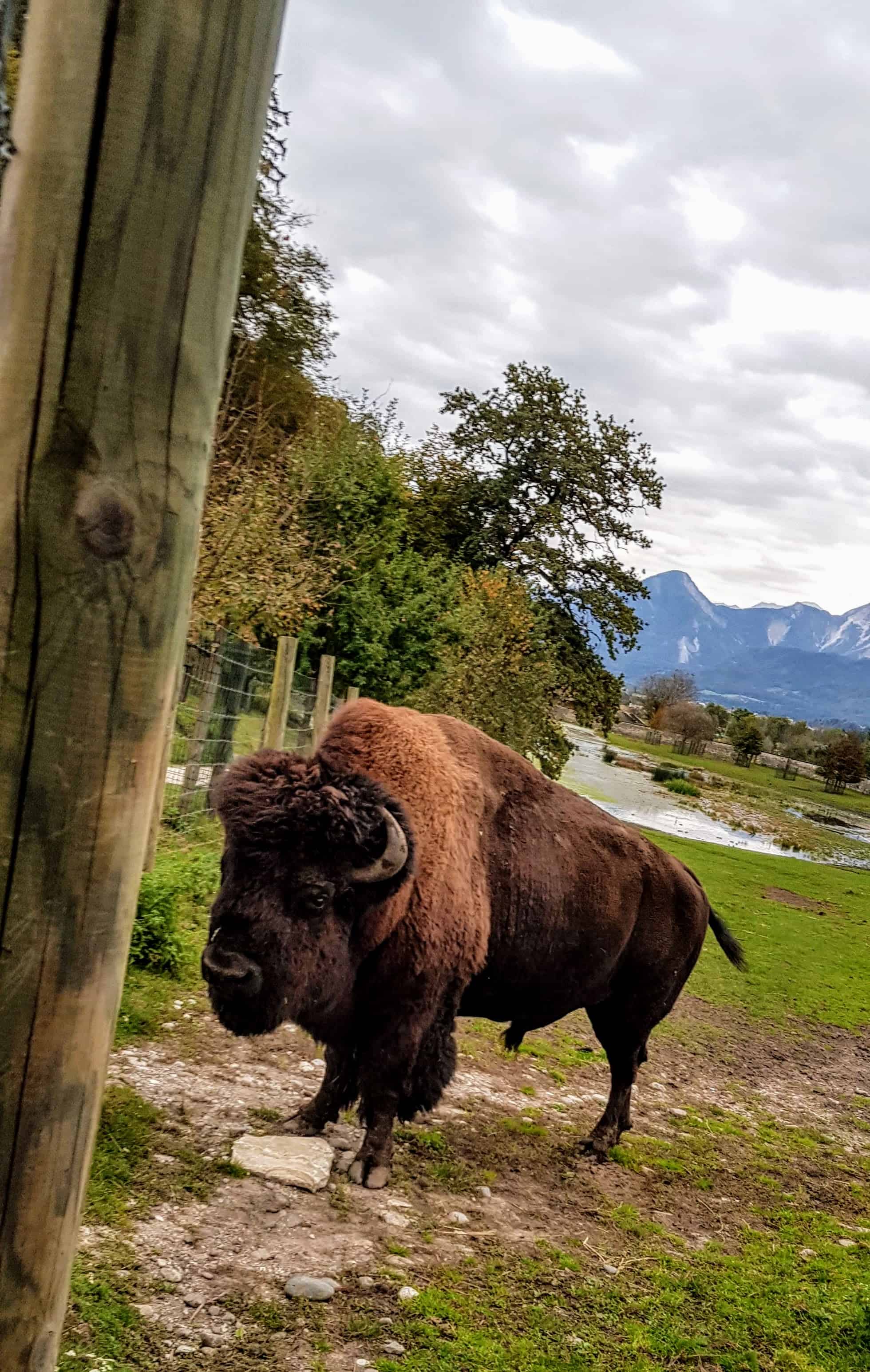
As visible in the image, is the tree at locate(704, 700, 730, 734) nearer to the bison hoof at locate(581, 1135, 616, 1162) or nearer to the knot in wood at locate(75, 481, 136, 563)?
the bison hoof at locate(581, 1135, 616, 1162)

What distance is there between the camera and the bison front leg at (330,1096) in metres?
4.67

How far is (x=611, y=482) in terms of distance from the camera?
99.3ft

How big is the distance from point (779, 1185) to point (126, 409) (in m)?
6.31

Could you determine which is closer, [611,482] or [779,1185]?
[779,1185]

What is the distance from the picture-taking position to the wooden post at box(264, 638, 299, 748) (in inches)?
367

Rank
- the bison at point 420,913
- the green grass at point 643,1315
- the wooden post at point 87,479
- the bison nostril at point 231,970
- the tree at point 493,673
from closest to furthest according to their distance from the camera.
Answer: the wooden post at point 87,479 < the green grass at point 643,1315 < the bison nostril at point 231,970 < the bison at point 420,913 < the tree at point 493,673

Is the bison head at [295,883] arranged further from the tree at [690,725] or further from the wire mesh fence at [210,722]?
the tree at [690,725]

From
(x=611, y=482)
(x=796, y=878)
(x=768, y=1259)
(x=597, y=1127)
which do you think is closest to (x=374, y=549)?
(x=597, y=1127)

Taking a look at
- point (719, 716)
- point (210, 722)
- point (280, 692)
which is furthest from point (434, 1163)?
point (719, 716)

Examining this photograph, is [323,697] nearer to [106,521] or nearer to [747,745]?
[106,521]

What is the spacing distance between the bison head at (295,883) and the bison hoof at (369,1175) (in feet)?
2.07

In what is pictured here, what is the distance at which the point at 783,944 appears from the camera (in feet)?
48.7

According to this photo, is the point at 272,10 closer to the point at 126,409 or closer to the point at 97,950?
the point at 126,409

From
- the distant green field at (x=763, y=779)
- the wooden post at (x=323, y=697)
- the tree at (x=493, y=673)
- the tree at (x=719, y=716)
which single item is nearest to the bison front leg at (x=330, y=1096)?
the wooden post at (x=323, y=697)
